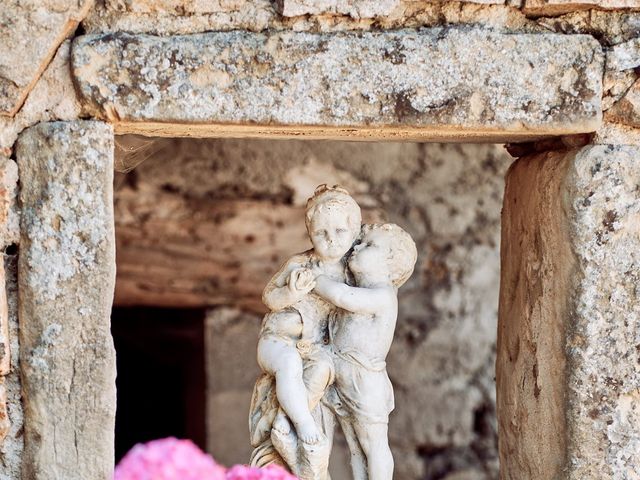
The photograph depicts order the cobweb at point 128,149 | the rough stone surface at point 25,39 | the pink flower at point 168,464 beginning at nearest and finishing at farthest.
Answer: the pink flower at point 168,464, the rough stone surface at point 25,39, the cobweb at point 128,149

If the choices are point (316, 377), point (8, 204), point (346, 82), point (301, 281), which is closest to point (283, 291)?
point (301, 281)

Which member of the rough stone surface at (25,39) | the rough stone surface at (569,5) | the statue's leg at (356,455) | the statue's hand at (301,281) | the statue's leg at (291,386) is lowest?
the statue's leg at (356,455)

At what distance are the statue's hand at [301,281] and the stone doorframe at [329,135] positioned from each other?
27 cm

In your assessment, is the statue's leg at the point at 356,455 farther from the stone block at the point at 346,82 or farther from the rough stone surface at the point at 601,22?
the rough stone surface at the point at 601,22

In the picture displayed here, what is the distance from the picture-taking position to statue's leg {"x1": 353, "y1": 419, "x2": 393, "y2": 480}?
2004 mm

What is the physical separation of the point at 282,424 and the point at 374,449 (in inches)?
7.8

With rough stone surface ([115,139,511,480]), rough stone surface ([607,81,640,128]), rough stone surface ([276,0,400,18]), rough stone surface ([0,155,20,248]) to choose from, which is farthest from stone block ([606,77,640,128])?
rough stone surface ([115,139,511,480])

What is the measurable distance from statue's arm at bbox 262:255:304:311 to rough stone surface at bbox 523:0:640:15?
0.65m

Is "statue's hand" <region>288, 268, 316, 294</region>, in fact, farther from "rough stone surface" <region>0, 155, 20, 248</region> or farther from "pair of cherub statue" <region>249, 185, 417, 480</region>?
"rough stone surface" <region>0, 155, 20, 248</region>

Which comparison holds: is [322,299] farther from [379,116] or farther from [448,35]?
[448,35]

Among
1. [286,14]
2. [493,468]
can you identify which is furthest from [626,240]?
[493,468]

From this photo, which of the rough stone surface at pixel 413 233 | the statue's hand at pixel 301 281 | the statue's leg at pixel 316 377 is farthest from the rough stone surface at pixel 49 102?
the rough stone surface at pixel 413 233

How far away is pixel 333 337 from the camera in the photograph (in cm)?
203

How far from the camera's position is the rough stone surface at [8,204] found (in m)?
1.82
